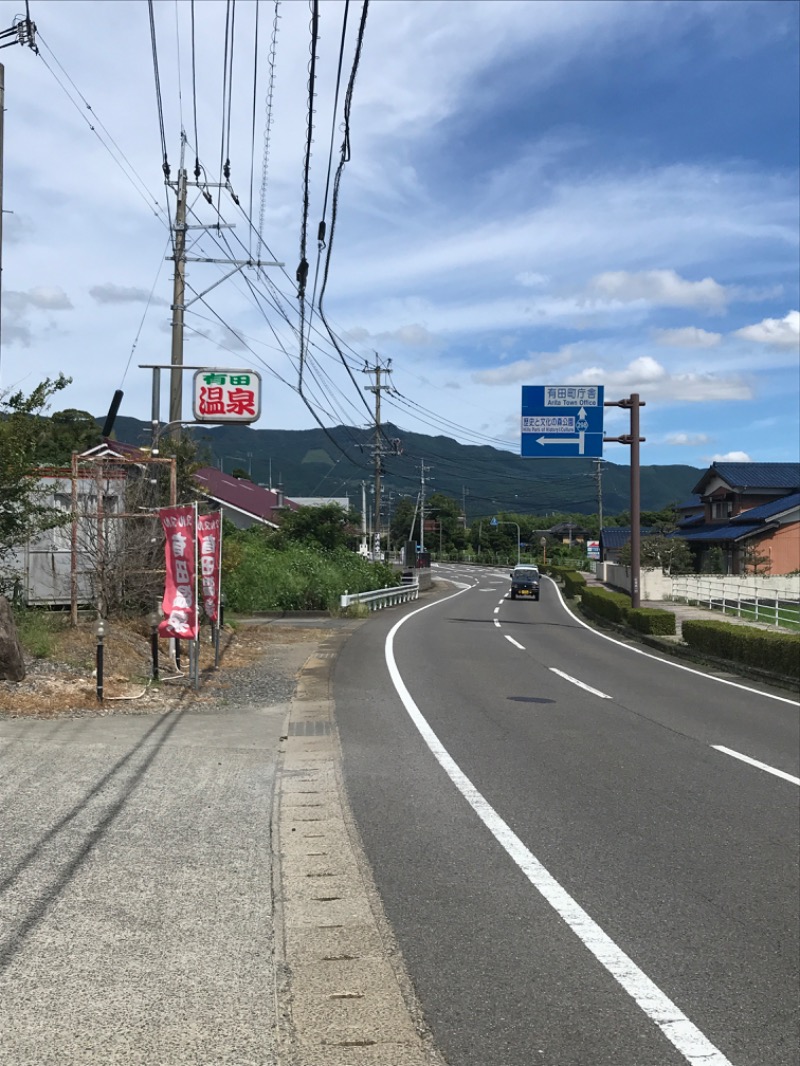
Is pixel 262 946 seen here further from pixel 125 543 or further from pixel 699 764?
pixel 125 543

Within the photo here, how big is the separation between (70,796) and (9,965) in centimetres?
294

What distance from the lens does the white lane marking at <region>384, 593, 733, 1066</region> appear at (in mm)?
3703

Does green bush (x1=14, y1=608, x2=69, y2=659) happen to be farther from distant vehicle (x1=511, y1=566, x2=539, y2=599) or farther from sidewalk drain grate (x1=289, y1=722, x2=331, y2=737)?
distant vehicle (x1=511, y1=566, x2=539, y2=599)

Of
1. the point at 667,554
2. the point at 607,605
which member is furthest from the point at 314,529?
the point at 667,554

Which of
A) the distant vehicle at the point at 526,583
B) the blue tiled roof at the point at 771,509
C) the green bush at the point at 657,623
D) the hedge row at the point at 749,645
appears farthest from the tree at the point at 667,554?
the hedge row at the point at 749,645

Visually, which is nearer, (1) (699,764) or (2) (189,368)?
(1) (699,764)

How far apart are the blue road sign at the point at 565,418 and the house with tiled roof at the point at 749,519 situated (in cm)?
2648

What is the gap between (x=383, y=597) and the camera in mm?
40188

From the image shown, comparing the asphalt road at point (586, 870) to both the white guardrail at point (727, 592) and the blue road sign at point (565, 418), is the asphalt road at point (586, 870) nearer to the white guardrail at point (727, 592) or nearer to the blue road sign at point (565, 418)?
the blue road sign at point (565, 418)

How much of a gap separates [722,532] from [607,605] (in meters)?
24.3

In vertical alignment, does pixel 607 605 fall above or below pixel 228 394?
below

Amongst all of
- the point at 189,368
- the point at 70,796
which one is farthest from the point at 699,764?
the point at 189,368

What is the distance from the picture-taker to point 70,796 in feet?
22.7

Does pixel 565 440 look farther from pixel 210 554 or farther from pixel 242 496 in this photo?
→ pixel 242 496
